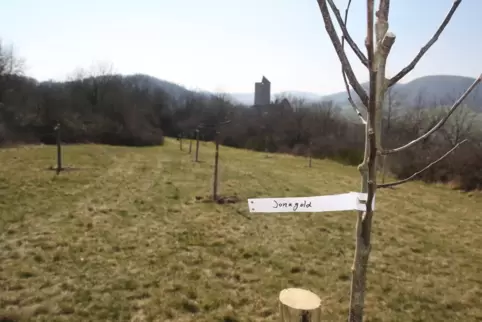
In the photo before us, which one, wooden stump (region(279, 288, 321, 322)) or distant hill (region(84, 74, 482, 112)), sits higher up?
distant hill (region(84, 74, 482, 112))

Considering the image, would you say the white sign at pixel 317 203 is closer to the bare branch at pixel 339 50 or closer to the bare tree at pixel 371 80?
the bare tree at pixel 371 80

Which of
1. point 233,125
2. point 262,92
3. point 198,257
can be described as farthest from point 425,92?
point 198,257

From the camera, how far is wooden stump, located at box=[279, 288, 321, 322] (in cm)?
144

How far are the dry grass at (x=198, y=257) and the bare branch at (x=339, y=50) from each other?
12.0 feet

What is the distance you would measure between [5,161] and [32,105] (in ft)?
48.4

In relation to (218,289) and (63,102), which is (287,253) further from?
(63,102)

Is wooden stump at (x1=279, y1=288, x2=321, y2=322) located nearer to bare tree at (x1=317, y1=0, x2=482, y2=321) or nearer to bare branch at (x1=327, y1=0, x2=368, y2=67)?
bare tree at (x1=317, y1=0, x2=482, y2=321)

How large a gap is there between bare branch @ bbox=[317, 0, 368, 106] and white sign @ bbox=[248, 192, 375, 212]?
0.40m

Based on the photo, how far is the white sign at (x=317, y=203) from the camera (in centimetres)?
139

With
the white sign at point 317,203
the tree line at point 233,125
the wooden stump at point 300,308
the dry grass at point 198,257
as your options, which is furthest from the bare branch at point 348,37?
the tree line at point 233,125

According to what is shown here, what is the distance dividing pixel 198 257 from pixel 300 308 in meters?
4.69

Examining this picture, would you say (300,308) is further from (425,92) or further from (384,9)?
(425,92)

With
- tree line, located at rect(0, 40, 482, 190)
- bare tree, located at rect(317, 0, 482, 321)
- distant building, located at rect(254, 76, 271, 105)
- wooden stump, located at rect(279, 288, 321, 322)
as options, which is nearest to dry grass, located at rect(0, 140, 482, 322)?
wooden stump, located at rect(279, 288, 321, 322)

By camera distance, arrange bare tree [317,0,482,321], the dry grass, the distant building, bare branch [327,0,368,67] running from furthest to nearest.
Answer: the distant building
the dry grass
bare branch [327,0,368,67]
bare tree [317,0,482,321]
